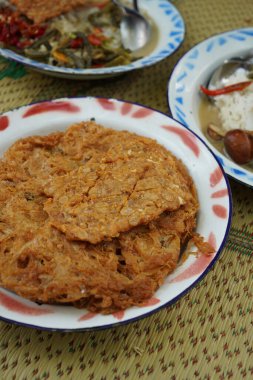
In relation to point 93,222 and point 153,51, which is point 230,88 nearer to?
point 153,51

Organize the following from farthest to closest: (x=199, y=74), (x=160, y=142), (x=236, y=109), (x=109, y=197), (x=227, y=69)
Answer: (x=227, y=69) → (x=199, y=74) → (x=236, y=109) → (x=160, y=142) → (x=109, y=197)

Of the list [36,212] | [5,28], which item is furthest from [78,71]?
[36,212]

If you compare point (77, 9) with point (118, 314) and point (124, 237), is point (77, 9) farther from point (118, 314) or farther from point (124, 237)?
point (118, 314)

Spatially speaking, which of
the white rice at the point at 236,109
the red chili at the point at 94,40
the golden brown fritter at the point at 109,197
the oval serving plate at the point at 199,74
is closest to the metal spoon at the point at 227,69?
the oval serving plate at the point at 199,74

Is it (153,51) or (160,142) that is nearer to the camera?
(160,142)

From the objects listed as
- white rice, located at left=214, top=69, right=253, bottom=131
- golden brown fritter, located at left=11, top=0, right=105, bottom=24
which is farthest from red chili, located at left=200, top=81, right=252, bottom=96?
golden brown fritter, located at left=11, top=0, right=105, bottom=24

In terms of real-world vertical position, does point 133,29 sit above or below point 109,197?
below

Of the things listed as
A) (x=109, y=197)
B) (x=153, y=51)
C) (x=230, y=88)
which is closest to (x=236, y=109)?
(x=230, y=88)
